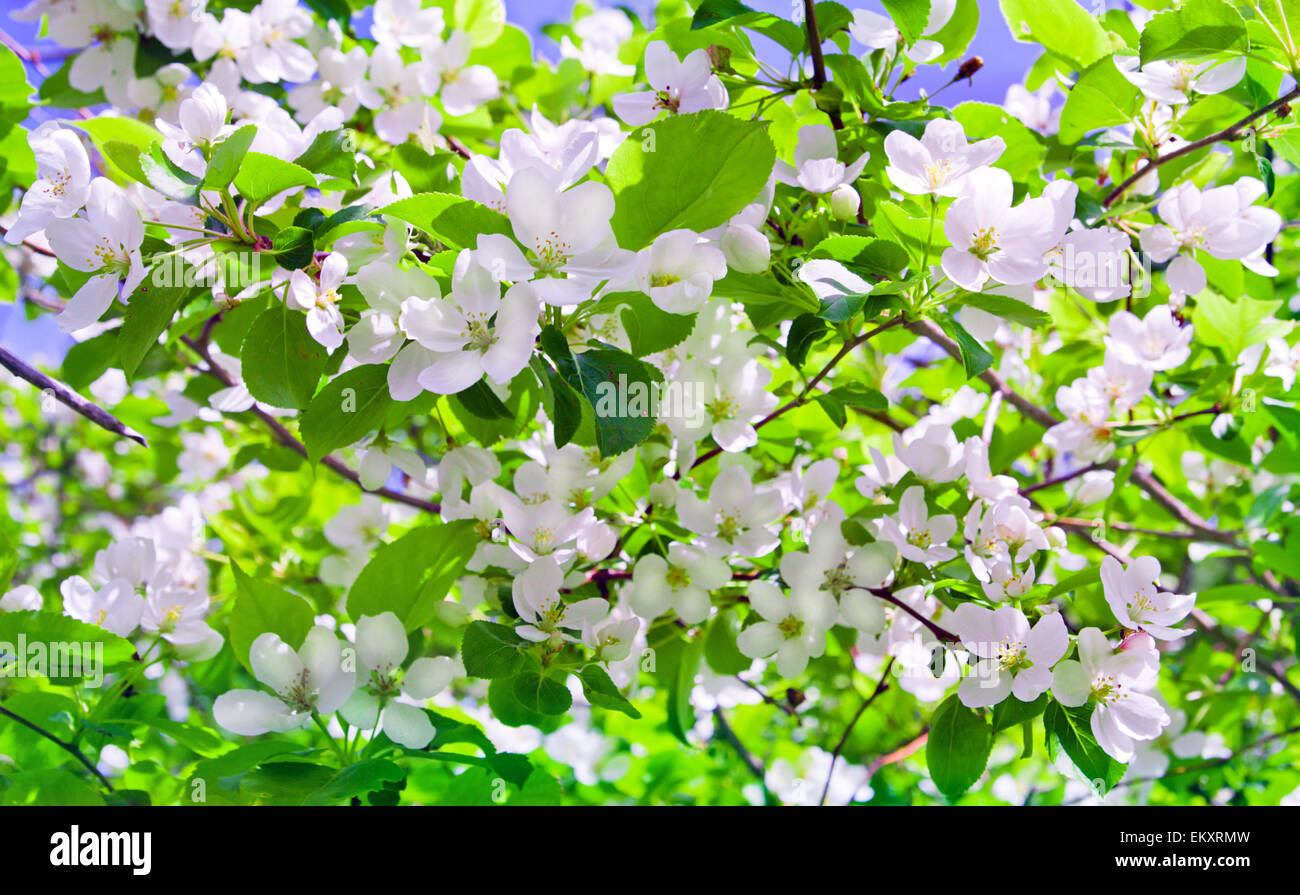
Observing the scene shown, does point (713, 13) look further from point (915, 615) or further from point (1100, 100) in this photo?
point (915, 615)

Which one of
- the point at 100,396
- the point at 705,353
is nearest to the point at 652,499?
the point at 705,353

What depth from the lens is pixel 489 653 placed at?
0.99 metres

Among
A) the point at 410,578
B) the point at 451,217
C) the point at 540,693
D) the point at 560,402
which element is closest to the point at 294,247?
A: the point at 451,217

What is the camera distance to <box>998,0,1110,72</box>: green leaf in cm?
123

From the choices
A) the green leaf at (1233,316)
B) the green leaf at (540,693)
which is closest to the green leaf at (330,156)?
the green leaf at (540,693)

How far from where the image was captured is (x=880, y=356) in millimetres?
1892

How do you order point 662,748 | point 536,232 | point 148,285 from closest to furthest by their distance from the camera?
point 536,232
point 148,285
point 662,748

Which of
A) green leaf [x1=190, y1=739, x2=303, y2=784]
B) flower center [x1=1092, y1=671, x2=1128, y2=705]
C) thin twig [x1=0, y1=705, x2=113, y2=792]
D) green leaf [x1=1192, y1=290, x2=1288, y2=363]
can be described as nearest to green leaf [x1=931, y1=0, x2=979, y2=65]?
green leaf [x1=1192, y1=290, x2=1288, y2=363]

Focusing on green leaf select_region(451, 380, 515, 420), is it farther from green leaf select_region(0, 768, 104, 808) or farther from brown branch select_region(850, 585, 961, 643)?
green leaf select_region(0, 768, 104, 808)

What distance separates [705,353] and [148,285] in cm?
64

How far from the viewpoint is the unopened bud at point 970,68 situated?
1196 millimetres

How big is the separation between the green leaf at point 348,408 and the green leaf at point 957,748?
69 centimetres

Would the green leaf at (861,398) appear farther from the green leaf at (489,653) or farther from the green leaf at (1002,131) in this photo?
the green leaf at (489,653)
